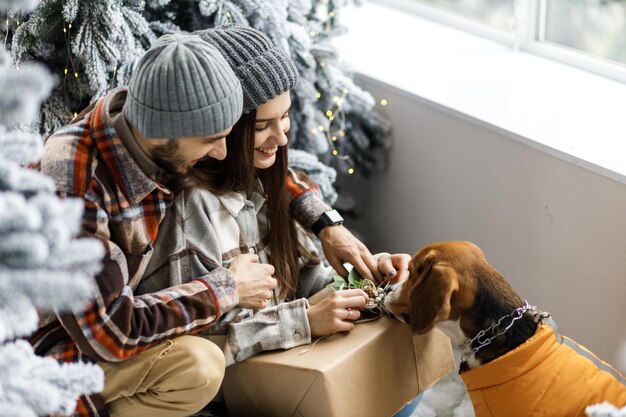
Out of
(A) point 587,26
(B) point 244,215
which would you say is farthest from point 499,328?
(A) point 587,26

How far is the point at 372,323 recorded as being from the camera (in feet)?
5.99

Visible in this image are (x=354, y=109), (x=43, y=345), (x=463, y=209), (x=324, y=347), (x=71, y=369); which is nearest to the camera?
(x=71, y=369)

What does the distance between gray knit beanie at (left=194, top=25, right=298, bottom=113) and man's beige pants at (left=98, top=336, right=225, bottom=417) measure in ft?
1.75

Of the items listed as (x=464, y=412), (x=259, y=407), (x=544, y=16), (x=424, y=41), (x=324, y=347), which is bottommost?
(x=464, y=412)

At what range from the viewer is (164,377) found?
164 cm

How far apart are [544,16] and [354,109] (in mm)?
746

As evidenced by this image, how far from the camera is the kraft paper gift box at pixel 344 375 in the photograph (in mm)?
1701

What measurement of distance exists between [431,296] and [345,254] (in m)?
0.35

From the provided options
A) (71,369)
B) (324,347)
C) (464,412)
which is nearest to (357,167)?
(464,412)

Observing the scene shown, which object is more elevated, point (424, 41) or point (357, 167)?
point (424, 41)

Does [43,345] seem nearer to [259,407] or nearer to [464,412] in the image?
[259,407]

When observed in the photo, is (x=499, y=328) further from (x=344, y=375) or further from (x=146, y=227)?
(x=146, y=227)

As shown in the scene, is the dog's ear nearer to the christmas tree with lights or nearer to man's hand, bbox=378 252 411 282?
man's hand, bbox=378 252 411 282

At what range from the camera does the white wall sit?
2.04 meters
